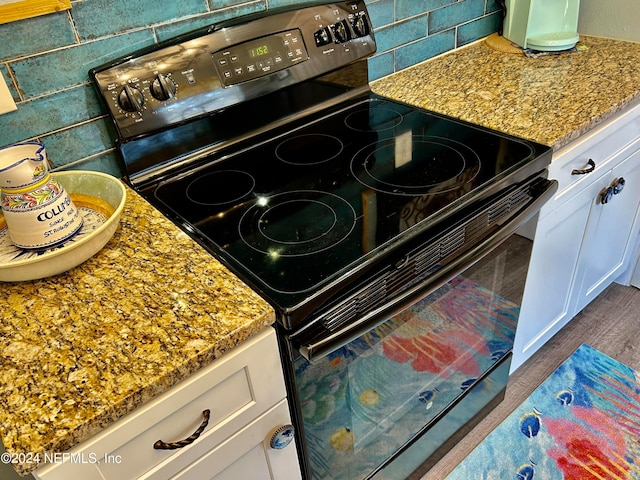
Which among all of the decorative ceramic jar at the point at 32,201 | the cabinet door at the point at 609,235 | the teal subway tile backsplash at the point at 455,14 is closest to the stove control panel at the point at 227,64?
the decorative ceramic jar at the point at 32,201

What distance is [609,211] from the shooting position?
5.26 ft

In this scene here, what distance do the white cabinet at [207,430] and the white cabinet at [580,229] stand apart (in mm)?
823

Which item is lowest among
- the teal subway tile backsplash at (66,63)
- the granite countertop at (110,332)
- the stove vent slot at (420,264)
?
the stove vent slot at (420,264)

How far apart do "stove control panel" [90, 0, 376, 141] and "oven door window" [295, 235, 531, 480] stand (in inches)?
25.0

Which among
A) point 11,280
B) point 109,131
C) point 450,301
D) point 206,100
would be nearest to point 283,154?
point 206,100

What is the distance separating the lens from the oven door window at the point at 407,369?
0.98 metres

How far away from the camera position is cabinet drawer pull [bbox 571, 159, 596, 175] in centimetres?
132

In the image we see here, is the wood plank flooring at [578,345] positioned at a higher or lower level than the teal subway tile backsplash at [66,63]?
lower

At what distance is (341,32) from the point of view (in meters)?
1.35

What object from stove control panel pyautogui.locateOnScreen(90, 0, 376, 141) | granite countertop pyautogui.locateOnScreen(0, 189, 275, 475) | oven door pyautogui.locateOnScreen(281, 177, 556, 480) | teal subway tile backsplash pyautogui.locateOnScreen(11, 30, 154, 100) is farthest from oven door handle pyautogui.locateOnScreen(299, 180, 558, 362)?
teal subway tile backsplash pyautogui.locateOnScreen(11, 30, 154, 100)

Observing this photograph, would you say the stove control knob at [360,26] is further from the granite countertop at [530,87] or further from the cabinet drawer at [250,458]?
the cabinet drawer at [250,458]

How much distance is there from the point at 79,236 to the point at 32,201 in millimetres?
102

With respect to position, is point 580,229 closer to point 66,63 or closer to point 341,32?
point 341,32

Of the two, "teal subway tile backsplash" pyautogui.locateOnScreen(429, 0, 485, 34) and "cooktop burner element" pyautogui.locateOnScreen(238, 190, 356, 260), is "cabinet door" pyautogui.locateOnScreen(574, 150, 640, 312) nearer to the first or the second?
"teal subway tile backsplash" pyautogui.locateOnScreen(429, 0, 485, 34)
